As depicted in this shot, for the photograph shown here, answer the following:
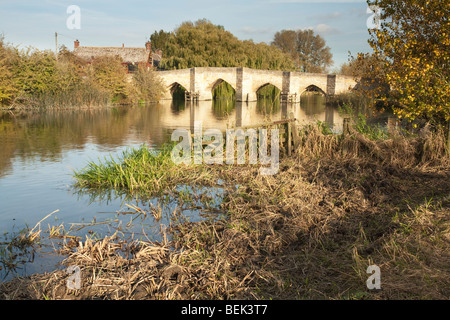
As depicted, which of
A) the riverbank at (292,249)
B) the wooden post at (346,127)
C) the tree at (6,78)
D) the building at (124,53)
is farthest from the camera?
the building at (124,53)

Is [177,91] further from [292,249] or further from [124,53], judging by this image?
[292,249]

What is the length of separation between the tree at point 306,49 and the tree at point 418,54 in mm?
61380

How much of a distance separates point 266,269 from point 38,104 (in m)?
25.1

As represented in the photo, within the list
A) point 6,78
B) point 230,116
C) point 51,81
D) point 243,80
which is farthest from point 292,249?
point 243,80

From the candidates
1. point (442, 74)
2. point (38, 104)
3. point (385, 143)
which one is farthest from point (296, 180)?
point (38, 104)

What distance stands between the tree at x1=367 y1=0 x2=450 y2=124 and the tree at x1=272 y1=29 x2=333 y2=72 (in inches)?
2417

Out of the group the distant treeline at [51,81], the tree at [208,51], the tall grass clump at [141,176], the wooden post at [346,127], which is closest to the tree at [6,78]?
the distant treeline at [51,81]

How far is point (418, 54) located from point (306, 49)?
64.2 meters

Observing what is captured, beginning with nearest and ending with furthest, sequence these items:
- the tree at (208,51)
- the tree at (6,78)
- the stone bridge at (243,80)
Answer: the tree at (6,78), the stone bridge at (243,80), the tree at (208,51)

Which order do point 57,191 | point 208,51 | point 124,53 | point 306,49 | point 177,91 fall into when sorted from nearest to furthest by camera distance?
point 57,191
point 208,51
point 124,53
point 177,91
point 306,49

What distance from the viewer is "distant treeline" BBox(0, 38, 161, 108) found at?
24406mm

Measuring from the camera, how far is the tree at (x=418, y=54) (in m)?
7.37

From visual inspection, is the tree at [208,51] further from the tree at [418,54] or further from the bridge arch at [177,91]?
the tree at [418,54]

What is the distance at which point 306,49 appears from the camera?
6938 cm
